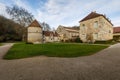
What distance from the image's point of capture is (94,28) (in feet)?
104

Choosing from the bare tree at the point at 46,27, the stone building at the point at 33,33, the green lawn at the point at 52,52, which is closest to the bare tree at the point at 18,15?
the stone building at the point at 33,33

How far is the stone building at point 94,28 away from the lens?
30.5 m

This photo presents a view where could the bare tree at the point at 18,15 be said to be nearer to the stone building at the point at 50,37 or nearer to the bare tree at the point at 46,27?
the stone building at the point at 50,37

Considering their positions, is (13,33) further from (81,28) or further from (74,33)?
(81,28)

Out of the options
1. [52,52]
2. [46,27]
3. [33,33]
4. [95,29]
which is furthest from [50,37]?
[52,52]

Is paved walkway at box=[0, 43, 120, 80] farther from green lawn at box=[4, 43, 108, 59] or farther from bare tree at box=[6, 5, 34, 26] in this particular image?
bare tree at box=[6, 5, 34, 26]

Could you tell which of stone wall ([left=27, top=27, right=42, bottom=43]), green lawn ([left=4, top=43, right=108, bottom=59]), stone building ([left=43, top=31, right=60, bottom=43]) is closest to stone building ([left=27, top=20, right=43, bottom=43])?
stone wall ([left=27, top=27, right=42, bottom=43])

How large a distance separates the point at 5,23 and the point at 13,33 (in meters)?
5.07

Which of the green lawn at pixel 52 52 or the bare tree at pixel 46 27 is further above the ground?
the bare tree at pixel 46 27

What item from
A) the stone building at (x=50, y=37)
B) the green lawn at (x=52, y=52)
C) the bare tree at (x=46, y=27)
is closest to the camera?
the green lawn at (x=52, y=52)

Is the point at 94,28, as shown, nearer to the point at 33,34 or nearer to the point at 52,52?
the point at 33,34

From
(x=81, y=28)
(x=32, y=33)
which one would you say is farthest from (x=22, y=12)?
(x=81, y=28)

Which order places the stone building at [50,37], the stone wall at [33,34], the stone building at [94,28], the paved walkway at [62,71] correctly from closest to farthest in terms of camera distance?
the paved walkway at [62,71] < the stone building at [94,28] < the stone wall at [33,34] < the stone building at [50,37]

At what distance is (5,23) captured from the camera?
51.6m
